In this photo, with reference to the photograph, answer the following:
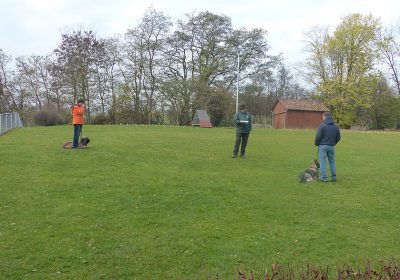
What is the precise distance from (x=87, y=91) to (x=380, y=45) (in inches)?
1590

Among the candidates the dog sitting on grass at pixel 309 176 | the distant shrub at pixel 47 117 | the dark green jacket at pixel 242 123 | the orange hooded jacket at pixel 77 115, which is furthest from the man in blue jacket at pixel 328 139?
the distant shrub at pixel 47 117

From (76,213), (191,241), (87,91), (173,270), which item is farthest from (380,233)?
(87,91)

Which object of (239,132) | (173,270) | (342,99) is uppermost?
(342,99)

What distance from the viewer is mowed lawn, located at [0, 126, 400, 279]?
5.17 metres

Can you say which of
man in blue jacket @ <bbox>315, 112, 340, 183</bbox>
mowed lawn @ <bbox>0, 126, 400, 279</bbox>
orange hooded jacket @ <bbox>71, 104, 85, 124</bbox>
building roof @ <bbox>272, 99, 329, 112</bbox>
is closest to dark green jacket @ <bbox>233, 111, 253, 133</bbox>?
mowed lawn @ <bbox>0, 126, 400, 279</bbox>

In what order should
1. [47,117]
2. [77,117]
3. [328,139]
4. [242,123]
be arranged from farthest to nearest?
1. [47,117]
2. [77,117]
3. [242,123]
4. [328,139]

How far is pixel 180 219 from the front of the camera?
23.0 ft

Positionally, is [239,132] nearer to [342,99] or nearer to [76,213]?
[76,213]

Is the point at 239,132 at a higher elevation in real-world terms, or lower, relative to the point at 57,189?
higher

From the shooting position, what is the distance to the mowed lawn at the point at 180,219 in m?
5.17

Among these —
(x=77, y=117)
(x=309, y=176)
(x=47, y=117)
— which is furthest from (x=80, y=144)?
(x=47, y=117)

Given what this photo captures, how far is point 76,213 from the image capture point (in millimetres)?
7129

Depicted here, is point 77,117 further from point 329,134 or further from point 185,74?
point 185,74

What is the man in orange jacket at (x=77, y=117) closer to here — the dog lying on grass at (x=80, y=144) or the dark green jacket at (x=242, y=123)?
the dog lying on grass at (x=80, y=144)
